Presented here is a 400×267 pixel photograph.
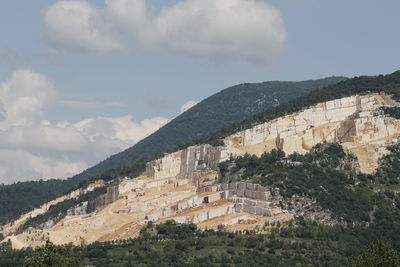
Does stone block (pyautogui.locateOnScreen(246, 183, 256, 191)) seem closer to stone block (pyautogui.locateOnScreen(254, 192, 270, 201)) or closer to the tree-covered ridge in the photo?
the tree-covered ridge

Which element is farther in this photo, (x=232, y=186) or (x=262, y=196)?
(x=232, y=186)

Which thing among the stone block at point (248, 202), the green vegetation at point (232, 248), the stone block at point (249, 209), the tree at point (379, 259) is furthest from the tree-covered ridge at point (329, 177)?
the tree at point (379, 259)

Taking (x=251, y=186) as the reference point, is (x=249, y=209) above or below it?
below

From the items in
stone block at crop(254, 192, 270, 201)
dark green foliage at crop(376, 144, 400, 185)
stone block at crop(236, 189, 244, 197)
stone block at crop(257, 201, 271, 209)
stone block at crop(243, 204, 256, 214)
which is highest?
dark green foliage at crop(376, 144, 400, 185)

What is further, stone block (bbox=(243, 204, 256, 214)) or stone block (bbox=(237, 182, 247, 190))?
stone block (bbox=(237, 182, 247, 190))

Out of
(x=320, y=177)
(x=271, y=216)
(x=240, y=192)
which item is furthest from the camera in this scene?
(x=320, y=177)

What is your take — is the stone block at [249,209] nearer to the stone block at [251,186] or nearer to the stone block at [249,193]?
the stone block at [249,193]

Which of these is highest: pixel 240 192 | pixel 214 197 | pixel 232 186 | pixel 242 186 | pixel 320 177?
pixel 320 177

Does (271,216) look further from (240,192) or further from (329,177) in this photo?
(329,177)

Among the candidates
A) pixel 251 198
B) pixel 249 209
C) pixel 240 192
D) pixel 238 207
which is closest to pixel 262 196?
pixel 251 198

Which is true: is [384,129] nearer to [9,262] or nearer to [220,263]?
[220,263]

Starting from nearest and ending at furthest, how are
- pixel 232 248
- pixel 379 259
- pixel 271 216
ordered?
pixel 379 259, pixel 232 248, pixel 271 216

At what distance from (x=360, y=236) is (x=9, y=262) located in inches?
2324

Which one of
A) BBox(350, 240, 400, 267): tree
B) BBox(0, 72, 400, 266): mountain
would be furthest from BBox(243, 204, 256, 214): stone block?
BBox(350, 240, 400, 267): tree
